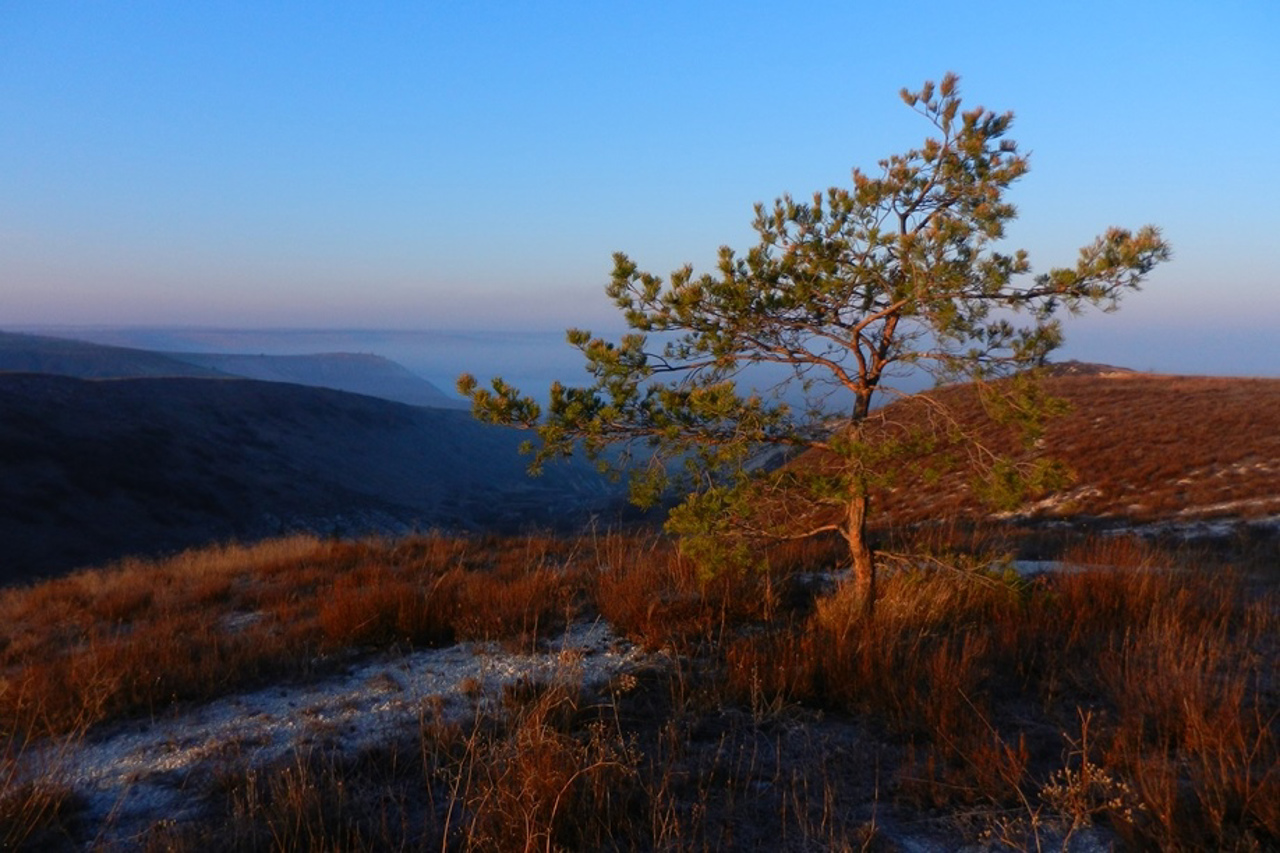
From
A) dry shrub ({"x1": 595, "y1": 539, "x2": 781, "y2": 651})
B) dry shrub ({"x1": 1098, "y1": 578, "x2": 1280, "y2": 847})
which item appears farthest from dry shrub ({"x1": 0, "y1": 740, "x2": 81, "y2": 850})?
dry shrub ({"x1": 1098, "y1": 578, "x2": 1280, "y2": 847})

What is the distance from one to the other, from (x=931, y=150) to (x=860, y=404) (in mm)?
1494

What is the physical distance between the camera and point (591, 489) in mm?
60750

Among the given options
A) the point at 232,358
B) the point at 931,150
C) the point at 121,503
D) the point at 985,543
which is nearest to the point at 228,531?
the point at 121,503

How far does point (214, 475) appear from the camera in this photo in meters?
43.7

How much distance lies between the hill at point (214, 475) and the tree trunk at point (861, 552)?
19.0m

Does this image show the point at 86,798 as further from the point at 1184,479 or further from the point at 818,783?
the point at 1184,479

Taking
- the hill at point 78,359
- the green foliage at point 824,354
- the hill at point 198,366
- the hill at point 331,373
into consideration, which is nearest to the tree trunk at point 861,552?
the green foliage at point 824,354

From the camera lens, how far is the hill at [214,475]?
111 ft

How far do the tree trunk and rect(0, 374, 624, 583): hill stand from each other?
62.4ft

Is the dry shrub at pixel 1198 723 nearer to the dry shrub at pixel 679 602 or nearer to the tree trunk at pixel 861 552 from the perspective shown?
the tree trunk at pixel 861 552

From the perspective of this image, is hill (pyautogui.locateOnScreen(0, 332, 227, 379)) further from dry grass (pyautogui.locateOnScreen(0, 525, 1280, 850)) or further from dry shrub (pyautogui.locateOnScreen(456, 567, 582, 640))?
dry grass (pyautogui.locateOnScreen(0, 525, 1280, 850))

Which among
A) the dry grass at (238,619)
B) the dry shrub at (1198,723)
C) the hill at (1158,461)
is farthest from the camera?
the hill at (1158,461)

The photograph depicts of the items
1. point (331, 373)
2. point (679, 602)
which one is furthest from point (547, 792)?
point (331, 373)

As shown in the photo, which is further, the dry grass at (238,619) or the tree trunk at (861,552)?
the tree trunk at (861,552)
